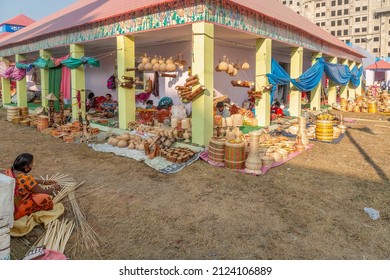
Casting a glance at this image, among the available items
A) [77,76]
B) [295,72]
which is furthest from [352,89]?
[77,76]

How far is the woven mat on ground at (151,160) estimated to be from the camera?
269 inches

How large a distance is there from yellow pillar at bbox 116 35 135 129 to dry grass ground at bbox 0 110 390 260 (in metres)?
2.57

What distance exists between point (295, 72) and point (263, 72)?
3.66 m

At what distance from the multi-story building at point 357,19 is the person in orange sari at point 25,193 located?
231 ft

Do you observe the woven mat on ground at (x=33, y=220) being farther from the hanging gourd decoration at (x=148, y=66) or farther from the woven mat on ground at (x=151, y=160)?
the hanging gourd decoration at (x=148, y=66)

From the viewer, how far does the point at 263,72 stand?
1062 cm

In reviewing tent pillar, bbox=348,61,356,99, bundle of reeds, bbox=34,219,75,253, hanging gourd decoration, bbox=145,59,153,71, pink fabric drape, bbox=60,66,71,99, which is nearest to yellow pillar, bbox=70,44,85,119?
pink fabric drape, bbox=60,66,71,99

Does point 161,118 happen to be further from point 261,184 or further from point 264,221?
point 264,221

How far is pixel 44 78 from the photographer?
1399 cm

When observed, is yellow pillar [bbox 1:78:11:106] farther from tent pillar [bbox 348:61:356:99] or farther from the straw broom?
tent pillar [bbox 348:61:356:99]

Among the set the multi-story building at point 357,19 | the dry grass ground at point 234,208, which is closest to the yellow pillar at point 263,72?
the dry grass ground at point 234,208

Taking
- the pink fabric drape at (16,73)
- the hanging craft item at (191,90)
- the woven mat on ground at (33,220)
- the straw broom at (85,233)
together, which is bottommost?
the straw broom at (85,233)

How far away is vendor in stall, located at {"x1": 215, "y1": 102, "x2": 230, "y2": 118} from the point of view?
10588mm

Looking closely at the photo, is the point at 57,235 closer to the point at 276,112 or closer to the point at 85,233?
the point at 85,233
